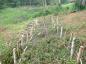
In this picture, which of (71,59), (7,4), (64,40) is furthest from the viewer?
(7,4)

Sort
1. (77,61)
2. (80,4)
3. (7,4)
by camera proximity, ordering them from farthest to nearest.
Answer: (7,4) → (80,4) → (77,61)

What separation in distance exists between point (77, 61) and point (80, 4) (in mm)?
18768

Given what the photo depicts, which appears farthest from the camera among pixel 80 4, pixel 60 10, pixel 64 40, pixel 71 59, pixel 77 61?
pixel 60 10

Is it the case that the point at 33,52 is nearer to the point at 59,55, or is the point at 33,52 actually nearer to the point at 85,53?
the point at 59,55

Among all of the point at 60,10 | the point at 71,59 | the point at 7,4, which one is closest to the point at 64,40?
the point at 71,59

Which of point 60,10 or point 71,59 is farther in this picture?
point 60,10

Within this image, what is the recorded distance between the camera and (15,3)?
1547 inches

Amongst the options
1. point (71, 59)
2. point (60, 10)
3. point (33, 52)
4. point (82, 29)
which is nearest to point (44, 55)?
point (33, 52)

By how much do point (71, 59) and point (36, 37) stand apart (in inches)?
177

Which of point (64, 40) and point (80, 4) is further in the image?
point (80, 4)

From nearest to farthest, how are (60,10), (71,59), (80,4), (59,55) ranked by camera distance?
(71,59)
(59,55)
(80,4)
(60,10)

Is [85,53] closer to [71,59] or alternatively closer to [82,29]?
[71,59]

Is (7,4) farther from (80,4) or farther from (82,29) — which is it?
(82,29)

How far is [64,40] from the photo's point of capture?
11.9 meters
